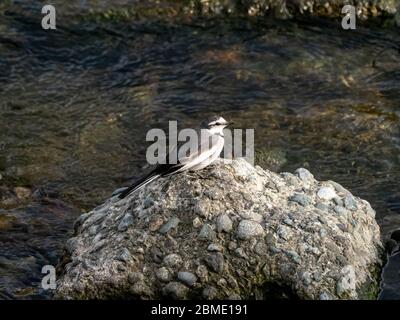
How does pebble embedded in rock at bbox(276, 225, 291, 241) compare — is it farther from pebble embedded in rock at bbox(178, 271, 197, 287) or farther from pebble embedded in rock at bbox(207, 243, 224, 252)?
pebble embedded in rock at bbox(178, 271, 197, 287)

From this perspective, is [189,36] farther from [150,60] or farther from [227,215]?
[227,215]

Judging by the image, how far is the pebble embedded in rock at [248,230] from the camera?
290 inches

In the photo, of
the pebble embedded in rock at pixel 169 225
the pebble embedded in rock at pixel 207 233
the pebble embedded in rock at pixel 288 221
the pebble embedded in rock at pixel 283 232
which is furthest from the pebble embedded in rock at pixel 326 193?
the pebble embedded in rock at pixel 169 225

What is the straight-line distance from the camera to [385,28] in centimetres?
1313

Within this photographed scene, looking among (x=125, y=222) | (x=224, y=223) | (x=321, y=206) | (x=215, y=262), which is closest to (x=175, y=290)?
(x=215, y=262)

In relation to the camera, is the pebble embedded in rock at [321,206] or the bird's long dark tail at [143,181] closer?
the bird's long dark tail at [143,181]

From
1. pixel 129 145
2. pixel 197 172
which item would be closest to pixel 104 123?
pixel 129 145

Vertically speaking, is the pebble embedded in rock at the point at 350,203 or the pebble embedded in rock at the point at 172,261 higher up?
the pebble embedded in rock at the point at 350,203

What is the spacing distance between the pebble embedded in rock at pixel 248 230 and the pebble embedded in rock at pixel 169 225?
52cm

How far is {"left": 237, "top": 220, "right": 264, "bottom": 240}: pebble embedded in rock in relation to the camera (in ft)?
24.2

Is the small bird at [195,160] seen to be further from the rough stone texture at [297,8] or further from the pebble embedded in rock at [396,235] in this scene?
the rough stone texture at [297,8]
